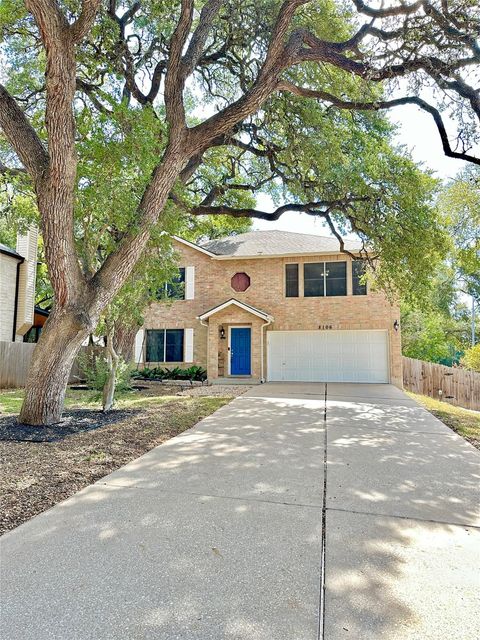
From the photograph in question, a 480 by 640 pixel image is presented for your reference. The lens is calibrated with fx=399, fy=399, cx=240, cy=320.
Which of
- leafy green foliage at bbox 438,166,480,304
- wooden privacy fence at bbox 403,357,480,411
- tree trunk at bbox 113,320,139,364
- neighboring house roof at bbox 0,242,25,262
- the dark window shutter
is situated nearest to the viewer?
leafy green foliage at bbox 438,166,480,304

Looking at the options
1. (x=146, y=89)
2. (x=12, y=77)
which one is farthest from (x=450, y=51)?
(x=12, y=77)

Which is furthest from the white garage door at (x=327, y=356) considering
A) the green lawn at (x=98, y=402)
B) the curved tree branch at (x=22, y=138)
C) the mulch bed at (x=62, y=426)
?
the curved tree branch at (x=22, y=138)

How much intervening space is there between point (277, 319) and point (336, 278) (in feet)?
9.43

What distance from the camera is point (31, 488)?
3797 millimetres

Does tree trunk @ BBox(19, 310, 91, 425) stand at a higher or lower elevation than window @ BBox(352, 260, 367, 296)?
lower

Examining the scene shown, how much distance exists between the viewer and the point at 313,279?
639 inches

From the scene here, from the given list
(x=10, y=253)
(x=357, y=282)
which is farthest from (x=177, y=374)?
(x=357, y=282)

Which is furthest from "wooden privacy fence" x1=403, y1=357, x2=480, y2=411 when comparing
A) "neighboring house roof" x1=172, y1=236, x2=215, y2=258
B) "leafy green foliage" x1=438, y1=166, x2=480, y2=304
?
"neighboring house roof" x1=172, y1=236, x2=215, y2=258

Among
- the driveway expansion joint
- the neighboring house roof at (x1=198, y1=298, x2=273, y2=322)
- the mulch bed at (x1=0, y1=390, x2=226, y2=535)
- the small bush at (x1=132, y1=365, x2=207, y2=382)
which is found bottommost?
the driveway expansion joint

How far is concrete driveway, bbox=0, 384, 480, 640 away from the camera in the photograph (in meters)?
2.01

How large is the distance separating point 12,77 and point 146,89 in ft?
10.8

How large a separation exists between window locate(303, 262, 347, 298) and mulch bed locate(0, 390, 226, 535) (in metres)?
9.20

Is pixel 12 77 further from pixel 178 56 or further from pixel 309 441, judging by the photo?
pixel 309 441

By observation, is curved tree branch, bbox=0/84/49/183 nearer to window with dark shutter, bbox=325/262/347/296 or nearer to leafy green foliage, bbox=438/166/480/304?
leafy green foliage, bbox=438/166/480/304
